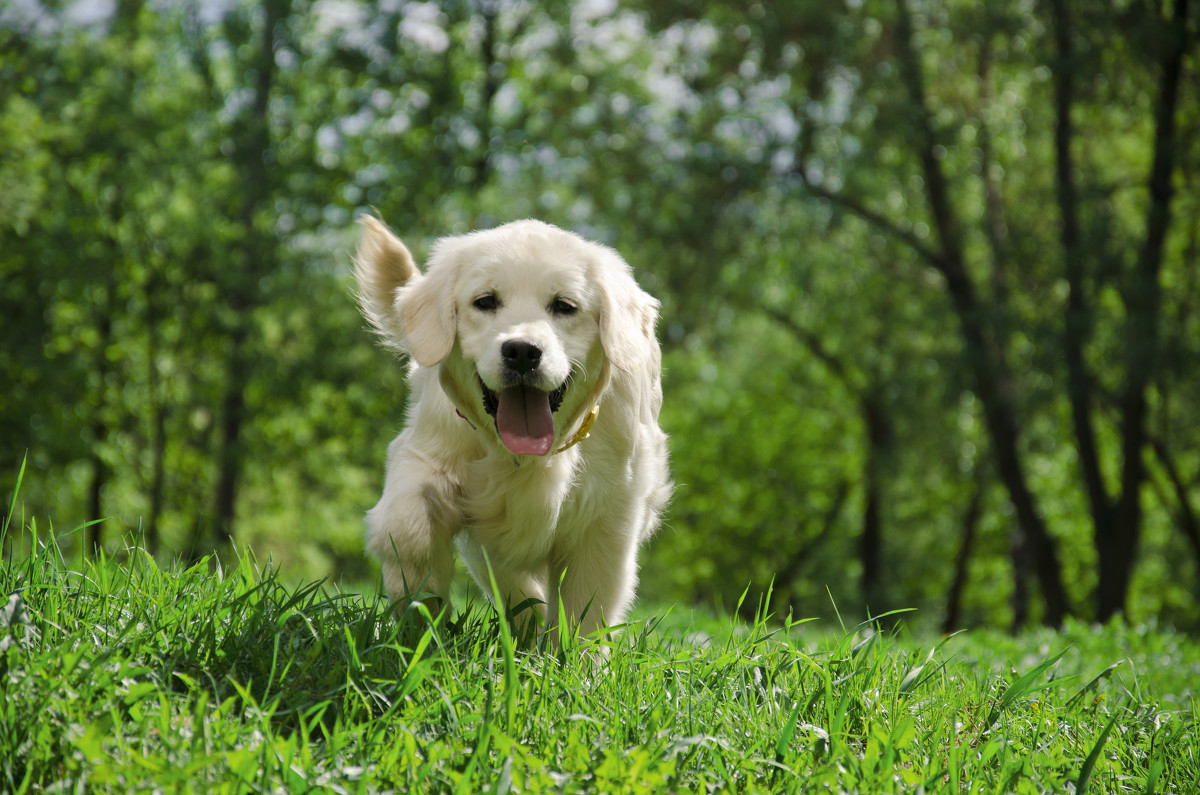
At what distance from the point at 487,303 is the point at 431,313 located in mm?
225

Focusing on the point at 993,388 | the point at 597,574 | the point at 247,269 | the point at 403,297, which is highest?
the point at 403,297

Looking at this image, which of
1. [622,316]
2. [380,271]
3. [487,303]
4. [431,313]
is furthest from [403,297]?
[622,316]

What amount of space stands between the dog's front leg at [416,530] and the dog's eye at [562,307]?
0.72 metres

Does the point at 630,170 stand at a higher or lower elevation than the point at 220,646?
higher

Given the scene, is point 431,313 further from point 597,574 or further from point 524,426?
point 597,574

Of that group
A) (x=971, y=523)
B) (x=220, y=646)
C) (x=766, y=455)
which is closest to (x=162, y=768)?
(x=220, y=646)

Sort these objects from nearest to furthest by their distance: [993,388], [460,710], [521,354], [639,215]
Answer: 1. [460,710]
2. [521,354]
3. [993,388]
4. [639,215]

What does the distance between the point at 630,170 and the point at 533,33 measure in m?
4.60

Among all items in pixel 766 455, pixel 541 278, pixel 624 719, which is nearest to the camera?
pixel 624 719

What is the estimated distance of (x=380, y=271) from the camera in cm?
430

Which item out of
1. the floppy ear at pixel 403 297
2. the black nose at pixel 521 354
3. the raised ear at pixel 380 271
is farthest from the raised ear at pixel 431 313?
the raised ear at pixel 380 271

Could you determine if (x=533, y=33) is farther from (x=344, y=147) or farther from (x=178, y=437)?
(x=178, y=437)

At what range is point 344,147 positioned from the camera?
62.3 ft

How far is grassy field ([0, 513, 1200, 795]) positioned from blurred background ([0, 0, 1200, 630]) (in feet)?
29.9
